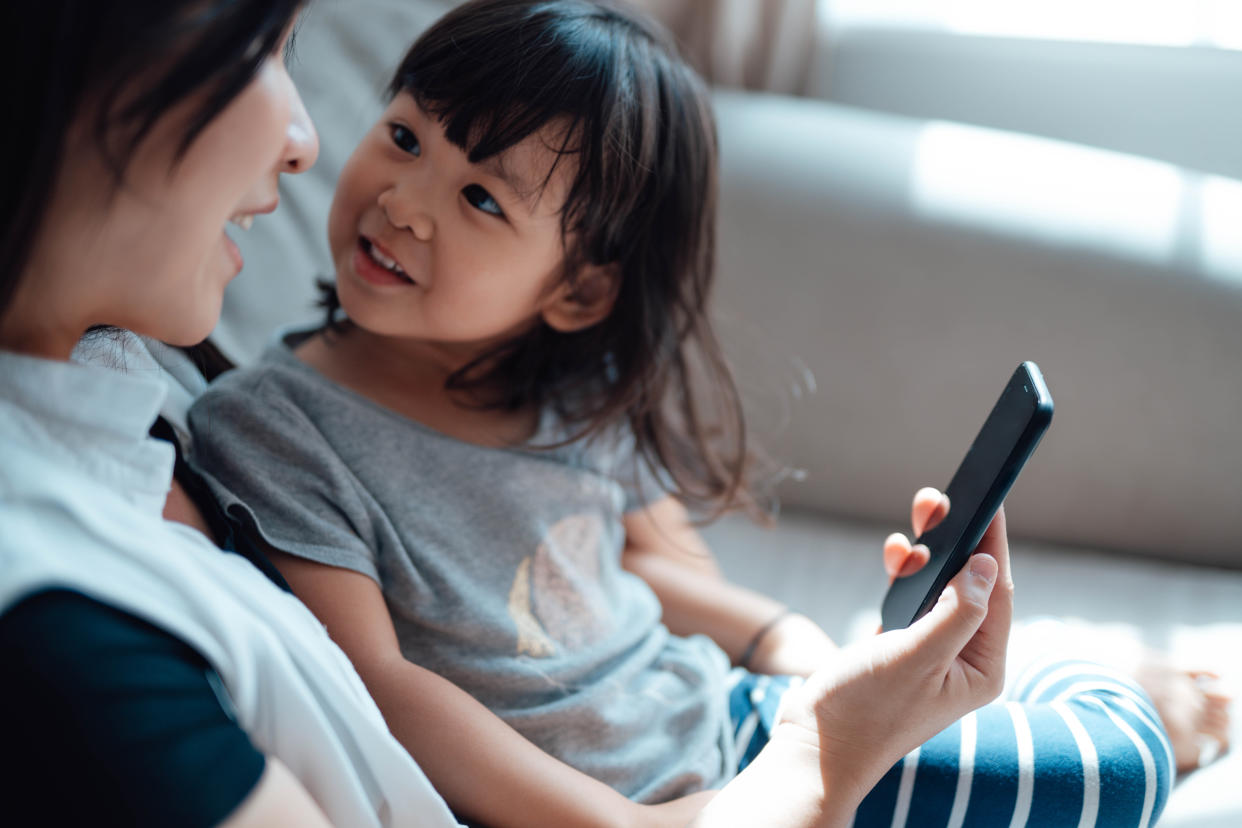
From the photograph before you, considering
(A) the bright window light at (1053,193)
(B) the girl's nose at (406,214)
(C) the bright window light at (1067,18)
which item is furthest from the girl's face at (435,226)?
(C) the bright window light at (1067,18)

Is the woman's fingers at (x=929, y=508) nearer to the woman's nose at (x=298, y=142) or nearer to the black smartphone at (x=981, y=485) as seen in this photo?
the black smartphone at (x=981, y=485)

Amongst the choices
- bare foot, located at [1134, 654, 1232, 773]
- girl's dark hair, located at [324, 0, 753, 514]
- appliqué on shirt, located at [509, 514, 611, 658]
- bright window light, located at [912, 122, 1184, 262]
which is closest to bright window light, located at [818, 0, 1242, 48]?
bright window light, located at [912, 122, 1184, 262]

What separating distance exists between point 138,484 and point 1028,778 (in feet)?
2.00

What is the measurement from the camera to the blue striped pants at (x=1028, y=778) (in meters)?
0.69

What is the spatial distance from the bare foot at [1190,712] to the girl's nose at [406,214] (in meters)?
0.73

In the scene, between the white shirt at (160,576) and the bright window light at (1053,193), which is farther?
the bright window light at (1053,193)

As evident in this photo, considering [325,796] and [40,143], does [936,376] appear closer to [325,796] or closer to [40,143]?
[325,796]

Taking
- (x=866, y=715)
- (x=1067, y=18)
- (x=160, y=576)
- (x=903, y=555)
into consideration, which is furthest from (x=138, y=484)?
(x=1067, y=18)

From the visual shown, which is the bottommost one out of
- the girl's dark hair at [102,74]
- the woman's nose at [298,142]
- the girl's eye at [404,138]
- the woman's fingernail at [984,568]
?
the woman's fingernail at [984,568]

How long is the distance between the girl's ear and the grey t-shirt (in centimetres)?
13

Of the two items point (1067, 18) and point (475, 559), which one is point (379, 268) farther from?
point (1067, 18)

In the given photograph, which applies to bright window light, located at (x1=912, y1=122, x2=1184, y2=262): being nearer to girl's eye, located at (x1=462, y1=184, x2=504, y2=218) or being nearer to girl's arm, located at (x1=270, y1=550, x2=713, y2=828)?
girl's eye, located at (x1=462, y1=184, x2=504, y2=218)

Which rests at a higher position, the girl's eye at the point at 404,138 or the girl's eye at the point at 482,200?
the girl's eye at the point at 404,138

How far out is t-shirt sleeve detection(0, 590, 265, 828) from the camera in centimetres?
37
